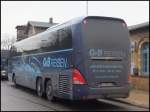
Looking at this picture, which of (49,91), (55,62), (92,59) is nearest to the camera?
(92,59)

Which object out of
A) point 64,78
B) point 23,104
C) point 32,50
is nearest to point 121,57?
point 64,78

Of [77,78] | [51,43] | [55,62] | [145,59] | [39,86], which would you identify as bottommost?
[39,86]

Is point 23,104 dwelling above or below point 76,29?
below

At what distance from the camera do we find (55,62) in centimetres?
1677

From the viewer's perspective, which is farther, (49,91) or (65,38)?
(49,91)

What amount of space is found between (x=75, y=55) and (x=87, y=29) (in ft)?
3.38

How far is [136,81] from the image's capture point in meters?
23.0

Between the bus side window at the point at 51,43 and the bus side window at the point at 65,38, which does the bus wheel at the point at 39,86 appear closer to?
the bus side window at the point at 51,43

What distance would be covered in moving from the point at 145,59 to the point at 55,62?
30.7ft

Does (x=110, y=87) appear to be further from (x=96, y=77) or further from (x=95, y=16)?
(x=95, y=16)

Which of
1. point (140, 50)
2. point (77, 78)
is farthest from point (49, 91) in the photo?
point (140, 50)

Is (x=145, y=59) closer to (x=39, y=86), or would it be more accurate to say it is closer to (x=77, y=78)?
(x=39, y=86)

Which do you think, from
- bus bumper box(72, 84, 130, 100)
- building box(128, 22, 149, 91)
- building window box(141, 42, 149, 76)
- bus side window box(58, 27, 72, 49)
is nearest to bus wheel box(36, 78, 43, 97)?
bus side window box(58, 27, 72, 49)

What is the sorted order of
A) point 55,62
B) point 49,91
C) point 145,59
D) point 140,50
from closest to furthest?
point 55,62 < point 49,91 < point 145,59 < point 140,50
